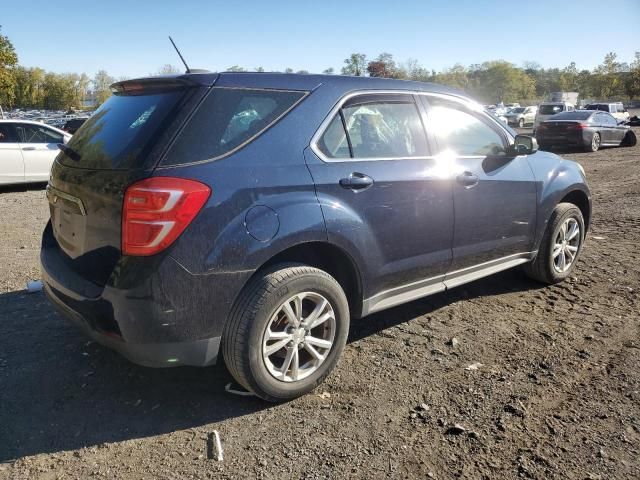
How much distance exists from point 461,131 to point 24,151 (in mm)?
9663

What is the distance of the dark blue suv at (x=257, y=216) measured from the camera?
2.53m

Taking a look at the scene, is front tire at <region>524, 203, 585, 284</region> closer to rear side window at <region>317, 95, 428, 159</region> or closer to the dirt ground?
the dirt ground

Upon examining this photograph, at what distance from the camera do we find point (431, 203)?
11.5 feet

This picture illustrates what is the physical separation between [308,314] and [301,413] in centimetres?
55

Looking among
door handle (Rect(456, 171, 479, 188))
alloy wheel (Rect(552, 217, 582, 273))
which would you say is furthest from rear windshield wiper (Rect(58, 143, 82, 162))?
alloy wheel (Rect(552, 217, 582, 273))

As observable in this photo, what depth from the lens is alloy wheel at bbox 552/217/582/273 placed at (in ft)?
15.7

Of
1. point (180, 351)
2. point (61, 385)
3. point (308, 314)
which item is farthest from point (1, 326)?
point (308, 314)

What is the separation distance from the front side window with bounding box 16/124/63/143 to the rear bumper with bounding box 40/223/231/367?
9.54 metres

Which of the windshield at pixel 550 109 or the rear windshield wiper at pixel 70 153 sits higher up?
the rear windshield wiper at pixel 70 153

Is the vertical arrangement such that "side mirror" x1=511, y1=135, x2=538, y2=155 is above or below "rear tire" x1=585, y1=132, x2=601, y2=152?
above

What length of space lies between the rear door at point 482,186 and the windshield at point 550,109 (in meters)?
27.5

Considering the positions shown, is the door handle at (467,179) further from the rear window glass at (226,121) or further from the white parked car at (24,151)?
the white parked car at (24,151)

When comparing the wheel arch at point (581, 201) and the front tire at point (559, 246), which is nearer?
the front tire at point (559, 246)

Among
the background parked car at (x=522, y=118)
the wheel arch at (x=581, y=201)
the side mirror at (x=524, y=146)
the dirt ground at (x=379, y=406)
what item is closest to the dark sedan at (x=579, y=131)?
the wheel arch at (x=581, y=201)
